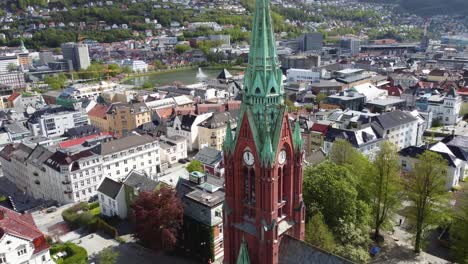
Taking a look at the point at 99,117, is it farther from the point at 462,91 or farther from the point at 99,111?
the point at 462,91

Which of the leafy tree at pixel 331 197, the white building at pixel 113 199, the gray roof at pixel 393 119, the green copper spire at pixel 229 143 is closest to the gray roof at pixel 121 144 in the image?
the white building at pixel 113 199

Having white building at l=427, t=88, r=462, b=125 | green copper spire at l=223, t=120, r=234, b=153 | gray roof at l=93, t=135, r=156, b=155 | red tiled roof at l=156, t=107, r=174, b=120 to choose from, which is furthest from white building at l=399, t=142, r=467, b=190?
red tiled roof at l=156, t=107, r=174, b=120

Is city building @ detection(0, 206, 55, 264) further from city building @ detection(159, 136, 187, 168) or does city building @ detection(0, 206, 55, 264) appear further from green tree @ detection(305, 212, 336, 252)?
city building @ detection(159, 136, 187, 168)

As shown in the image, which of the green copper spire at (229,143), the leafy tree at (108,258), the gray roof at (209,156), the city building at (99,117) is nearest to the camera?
the green copper spire at (229,143)

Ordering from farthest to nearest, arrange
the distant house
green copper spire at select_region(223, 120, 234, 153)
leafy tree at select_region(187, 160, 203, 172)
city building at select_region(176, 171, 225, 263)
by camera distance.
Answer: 1. leafy tree at select_region(187, 160, 203, 172)
2. the distant house
3. city building at select_region(176, 171, 225, 263)
4. green copper spire at select_region(223, 120, 234, 153)

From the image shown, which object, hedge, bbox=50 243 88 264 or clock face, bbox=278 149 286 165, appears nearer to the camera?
clock face, bbox=278 149 286 165

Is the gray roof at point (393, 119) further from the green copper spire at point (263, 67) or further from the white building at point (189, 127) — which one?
the green copper spire at point (263, 67)

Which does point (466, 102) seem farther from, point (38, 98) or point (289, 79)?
point (38, 98)
